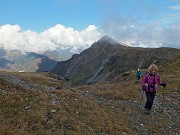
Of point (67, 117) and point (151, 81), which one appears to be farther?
point (151, 81)

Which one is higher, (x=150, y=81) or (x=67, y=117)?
(x=150, y=81)

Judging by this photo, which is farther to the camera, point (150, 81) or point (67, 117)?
point (150, 81)

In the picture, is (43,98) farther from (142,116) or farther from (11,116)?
(142,116)

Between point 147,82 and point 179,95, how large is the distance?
11084 millimetres

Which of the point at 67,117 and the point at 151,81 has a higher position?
the point at 151,81

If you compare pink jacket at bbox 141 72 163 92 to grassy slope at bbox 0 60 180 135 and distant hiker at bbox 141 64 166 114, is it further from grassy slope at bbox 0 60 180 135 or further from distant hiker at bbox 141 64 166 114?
grassy slope at bbox 0 60 180 135

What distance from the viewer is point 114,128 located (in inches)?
720

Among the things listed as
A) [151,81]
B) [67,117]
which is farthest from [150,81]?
[67,117]

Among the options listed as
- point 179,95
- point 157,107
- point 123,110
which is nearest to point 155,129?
point 123,110

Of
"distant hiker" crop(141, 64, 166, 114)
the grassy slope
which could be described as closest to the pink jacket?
"distant hiker" crop(141, 64, 166, 114)

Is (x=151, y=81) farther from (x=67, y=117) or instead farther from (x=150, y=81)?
(x=67, y=117)

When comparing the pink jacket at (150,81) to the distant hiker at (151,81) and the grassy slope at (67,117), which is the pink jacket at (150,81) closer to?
the distant hiker at (151,81)

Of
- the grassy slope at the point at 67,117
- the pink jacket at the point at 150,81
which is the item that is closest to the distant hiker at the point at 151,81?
the pink jacket at the point at 150,81

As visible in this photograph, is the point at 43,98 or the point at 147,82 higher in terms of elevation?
the point at 147,82
